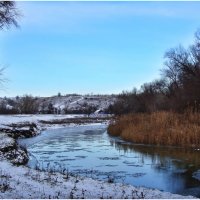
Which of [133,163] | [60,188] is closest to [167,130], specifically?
[133,163]

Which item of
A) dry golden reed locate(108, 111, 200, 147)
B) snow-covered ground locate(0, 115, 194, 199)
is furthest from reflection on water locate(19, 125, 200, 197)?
snow-covered ground locate(0, 115, 194, 199)

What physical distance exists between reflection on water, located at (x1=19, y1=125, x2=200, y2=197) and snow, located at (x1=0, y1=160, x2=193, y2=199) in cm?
191

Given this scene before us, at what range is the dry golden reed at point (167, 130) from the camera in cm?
2322

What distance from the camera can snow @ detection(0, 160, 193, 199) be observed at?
31.3 feet

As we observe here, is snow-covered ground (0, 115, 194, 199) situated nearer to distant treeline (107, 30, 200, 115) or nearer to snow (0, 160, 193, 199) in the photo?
snow (0, 160, 193, 199)

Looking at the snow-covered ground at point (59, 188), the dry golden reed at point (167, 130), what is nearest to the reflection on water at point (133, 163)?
the dry golden reed at point (167, 130)

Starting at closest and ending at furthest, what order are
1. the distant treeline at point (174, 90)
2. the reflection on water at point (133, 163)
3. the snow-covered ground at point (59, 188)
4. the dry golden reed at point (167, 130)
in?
the snow-covered ground at point (59, 188) < the reflection on water at point (133, 163) < the dry golden reed at point (167, 130) < the distant treeline at point (174, 90)

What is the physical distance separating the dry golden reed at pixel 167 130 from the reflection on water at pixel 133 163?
933 millimetres

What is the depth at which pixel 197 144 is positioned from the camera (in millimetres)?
22719

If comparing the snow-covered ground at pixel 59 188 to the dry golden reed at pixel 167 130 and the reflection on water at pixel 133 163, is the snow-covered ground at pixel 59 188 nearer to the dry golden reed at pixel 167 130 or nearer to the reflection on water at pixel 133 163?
the reflection on water at pixel 133 163

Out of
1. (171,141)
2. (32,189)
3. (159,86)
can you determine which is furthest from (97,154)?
(159,86)

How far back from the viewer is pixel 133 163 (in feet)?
58.8

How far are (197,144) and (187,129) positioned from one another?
117 centimetres

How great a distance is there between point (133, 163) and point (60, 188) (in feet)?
25.4
